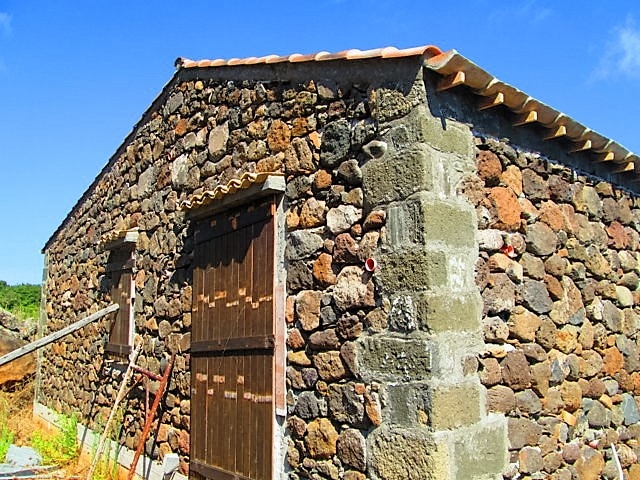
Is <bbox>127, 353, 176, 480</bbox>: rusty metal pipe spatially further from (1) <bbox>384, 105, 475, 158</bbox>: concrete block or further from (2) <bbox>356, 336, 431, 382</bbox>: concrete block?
(1) <bbox>384, 105, 475, 158</bbox>: concrete block

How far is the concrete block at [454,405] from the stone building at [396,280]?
0.05 feet

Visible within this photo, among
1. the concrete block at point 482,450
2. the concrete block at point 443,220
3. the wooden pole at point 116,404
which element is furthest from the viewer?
the wooden pole at point 116,404

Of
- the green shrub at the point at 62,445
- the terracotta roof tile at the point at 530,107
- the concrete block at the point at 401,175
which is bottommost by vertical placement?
the green shrub at the point at 62,445

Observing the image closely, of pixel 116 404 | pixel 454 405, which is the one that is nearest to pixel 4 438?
pixel 116 404

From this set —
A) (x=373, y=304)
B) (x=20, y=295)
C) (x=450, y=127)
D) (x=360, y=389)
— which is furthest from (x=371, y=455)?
(x=20, y=295)

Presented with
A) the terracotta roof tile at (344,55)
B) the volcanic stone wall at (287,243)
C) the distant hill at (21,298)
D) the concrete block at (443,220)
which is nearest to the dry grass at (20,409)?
the volcanic stone wall at (287,243)

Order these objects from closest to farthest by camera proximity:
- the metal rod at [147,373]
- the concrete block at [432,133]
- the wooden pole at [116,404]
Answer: the concrete block at [432,133] → the metal rod at [147,373] → the wooden pole at [116,404]

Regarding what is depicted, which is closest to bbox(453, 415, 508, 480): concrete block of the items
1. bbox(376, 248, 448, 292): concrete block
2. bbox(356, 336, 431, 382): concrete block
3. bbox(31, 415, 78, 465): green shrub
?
bbox(356, 336, 431, 382): concrete block

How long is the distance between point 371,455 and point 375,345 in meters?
0.59

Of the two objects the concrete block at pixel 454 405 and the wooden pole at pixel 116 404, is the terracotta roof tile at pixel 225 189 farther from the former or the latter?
the concrete block at pixel 454 405

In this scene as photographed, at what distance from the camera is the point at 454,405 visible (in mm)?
3502

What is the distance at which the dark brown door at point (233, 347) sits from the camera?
4.52 m

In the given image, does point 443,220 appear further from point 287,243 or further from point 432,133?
point 287,243

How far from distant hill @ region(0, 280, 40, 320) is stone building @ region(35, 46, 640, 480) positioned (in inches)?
453
